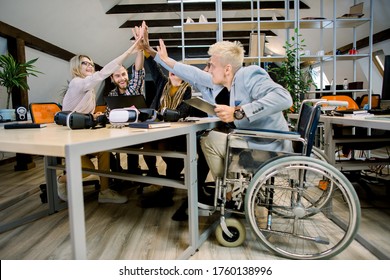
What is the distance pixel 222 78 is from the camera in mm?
1514

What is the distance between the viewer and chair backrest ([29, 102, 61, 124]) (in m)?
2.40

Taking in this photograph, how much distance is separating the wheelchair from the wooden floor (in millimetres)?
102

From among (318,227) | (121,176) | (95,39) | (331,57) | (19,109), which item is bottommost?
(318,227)

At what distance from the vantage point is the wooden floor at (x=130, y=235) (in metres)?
1.36

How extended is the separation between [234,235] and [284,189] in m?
0.37

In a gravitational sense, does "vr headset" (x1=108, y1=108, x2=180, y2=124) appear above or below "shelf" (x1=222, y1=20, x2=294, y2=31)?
below

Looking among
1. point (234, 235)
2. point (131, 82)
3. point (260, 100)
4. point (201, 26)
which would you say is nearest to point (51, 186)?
point (131, 82)

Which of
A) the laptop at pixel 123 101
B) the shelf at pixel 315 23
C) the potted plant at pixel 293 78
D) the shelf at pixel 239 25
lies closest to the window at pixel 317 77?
the potted plant at pixel 293 78

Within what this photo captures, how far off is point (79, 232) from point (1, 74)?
3389 millimetres

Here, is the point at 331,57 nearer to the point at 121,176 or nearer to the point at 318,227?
the point at 318,227

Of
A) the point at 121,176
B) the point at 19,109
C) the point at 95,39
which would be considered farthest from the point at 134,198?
the point at 95,39

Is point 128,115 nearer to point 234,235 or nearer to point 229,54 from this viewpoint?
point 229,54

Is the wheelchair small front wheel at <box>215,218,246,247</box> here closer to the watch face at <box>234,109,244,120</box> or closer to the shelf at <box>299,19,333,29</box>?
the watch face at <box>234,109,244,120</box>

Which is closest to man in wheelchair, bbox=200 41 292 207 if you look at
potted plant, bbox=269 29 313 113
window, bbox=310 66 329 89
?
potted plant, bbox=269 29 313 113
